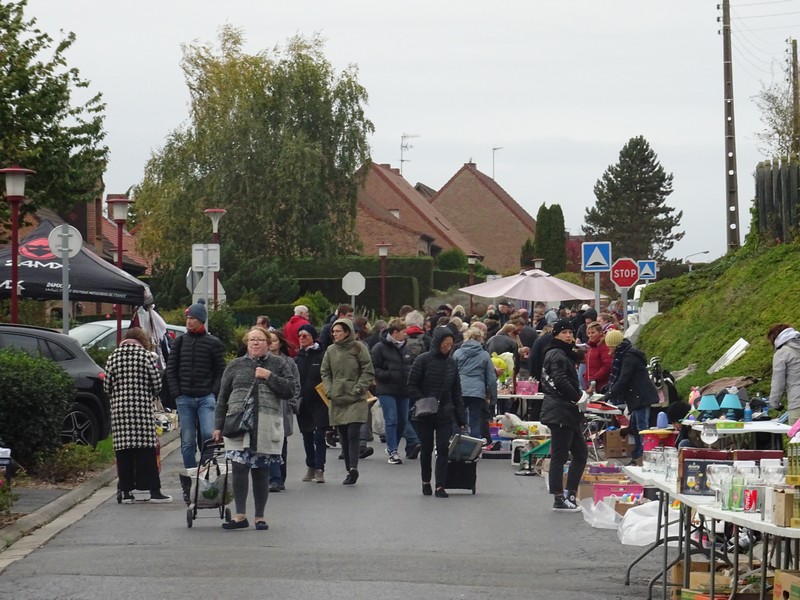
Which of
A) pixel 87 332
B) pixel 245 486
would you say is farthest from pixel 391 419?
pixel 87 332

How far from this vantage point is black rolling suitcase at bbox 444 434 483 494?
15.8m

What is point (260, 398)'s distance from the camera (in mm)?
12562

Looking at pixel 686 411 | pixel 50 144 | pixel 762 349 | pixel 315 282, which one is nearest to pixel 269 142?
pixel 315 282

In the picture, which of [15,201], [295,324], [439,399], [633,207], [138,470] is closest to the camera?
[138,470]

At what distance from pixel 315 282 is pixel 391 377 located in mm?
49235

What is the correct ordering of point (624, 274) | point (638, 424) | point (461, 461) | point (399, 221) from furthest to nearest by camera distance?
point (399, 221)
point (624, 274)
point (638, 424)
point (461, 461)

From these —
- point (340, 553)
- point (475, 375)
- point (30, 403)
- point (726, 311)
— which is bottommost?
point (340, 553)

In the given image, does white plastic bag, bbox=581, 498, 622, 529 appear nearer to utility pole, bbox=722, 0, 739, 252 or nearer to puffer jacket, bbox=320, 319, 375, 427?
puffer jacket, bbox=320, 319, 375, 427

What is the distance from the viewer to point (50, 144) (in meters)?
27.9

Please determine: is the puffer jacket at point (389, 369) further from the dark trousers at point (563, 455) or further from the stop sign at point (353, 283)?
the stop sign at point (353, 283)

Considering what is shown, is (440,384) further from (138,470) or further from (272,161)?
(272,161)

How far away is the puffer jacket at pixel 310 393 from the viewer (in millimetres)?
17094

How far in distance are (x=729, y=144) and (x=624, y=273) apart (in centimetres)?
1030

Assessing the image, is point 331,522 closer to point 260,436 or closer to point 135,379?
point 260,436
